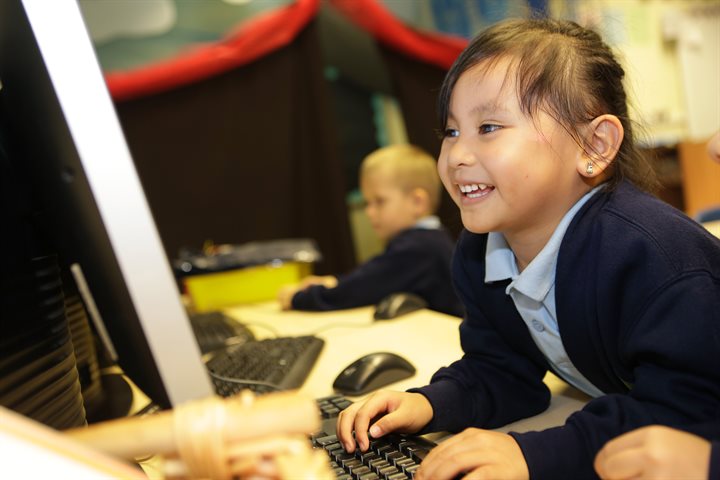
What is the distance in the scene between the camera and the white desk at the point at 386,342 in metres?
0.77

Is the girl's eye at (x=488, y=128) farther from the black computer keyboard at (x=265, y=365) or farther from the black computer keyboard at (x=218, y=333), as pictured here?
the black computer keyboard at (x=218, y=333)

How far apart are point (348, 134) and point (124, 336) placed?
90.5 inches

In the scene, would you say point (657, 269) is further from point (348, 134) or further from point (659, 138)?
point (659, 138)

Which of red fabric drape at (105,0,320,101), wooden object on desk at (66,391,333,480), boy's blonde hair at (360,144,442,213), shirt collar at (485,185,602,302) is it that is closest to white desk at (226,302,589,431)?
shirt collar at (485,185,602,302)

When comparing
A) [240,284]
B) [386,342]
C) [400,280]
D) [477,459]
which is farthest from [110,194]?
[240,284]

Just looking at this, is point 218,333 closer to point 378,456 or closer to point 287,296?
point 287,296

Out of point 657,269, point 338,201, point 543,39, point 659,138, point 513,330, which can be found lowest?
point 659,138

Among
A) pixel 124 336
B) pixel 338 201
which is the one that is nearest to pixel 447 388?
pixel 124 336

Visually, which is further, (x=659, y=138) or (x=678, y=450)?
(x=659, y=138)

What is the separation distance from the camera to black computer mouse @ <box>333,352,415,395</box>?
0.81 m

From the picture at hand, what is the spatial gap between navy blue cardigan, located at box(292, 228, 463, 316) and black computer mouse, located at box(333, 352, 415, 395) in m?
0.72

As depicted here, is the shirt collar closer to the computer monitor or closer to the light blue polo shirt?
the light blue polo shirt

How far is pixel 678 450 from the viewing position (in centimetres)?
44

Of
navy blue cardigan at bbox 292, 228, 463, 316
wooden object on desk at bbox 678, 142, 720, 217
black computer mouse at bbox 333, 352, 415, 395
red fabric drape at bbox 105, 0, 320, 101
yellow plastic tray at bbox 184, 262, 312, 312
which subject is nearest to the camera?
black computer mouse at bbox 333, 352, 415, 395
